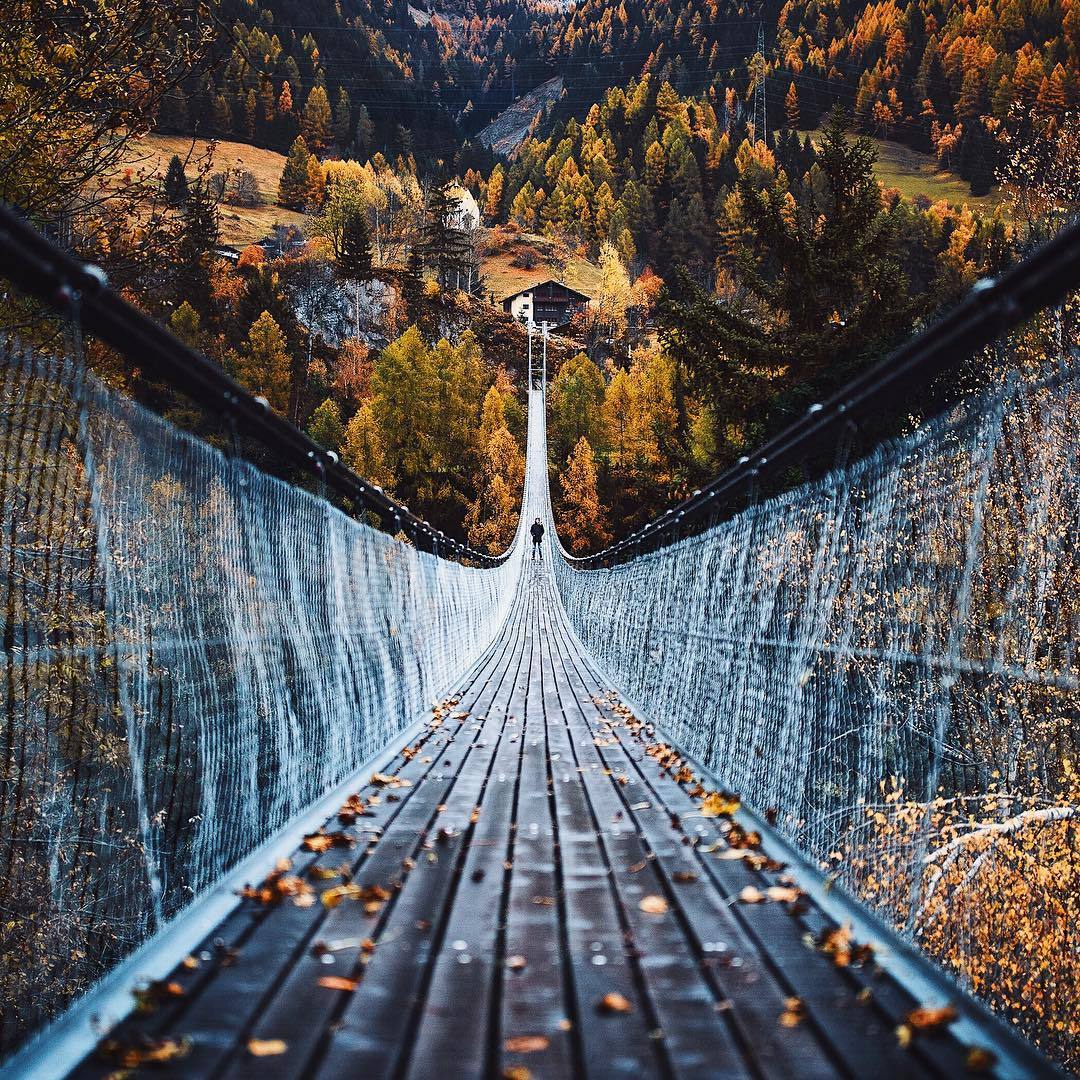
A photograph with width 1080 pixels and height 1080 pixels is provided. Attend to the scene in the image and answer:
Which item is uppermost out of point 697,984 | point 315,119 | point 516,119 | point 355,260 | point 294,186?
point 516,119

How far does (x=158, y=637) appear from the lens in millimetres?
2250

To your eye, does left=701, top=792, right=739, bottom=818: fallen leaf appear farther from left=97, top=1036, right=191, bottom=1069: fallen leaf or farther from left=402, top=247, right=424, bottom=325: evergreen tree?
left=402, top=247, right=424, bottom=325: evergreen tree

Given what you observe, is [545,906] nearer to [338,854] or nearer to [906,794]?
[338,854]

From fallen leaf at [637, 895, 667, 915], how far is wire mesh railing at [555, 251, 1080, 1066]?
0.45m

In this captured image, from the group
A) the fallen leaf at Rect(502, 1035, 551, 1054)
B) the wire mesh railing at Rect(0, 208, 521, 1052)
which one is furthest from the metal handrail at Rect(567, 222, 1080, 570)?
the wire mesh railing at Rect(0, 208, 521, 1052)

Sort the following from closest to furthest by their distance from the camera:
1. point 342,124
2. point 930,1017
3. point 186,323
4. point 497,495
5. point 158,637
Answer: point 930,1017
point 158,637
point 497,495
point 186,323
point 342,124

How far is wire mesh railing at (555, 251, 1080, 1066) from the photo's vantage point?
222cm

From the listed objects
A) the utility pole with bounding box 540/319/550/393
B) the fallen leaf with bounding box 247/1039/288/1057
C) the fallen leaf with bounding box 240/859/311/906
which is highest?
the utility pole with bounding box 540/319/550/393

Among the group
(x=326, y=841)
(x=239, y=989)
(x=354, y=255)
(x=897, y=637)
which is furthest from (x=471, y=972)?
(x=354, y=255)

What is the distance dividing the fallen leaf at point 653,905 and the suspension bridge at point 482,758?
2 cm

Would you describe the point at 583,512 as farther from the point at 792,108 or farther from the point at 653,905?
the point at 792,108

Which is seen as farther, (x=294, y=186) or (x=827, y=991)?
(x=294, y=186)

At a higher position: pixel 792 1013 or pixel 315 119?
pixel 315 119

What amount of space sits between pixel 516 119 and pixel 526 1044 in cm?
14385
